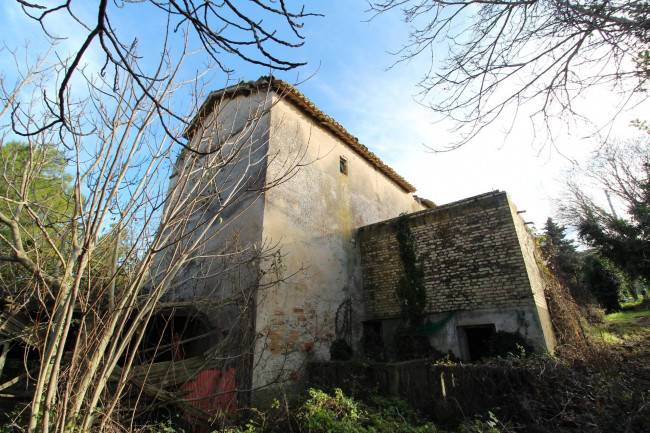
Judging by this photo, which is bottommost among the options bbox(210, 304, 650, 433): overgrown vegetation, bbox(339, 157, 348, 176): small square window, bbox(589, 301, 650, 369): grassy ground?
bbox(210, 304, 650, 433): overgrown vegetation

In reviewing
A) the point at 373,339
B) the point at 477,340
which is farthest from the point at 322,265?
the point at 477,340

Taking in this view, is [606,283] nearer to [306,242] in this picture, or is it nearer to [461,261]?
[461,261]

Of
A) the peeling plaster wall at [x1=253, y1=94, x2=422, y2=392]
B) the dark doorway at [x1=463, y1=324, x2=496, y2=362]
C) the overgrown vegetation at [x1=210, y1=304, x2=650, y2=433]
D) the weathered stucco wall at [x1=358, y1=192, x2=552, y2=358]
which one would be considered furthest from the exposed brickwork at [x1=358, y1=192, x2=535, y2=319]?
the overgrown vegetation at [x1=210, y1=304, x2=650, y2=433]

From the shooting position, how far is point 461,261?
328 inches

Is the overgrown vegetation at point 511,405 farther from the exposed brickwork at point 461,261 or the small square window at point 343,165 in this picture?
the small square window at point 343,165

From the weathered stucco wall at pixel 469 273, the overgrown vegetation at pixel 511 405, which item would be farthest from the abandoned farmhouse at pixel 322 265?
the overgrown vegetation at pixel 511 405

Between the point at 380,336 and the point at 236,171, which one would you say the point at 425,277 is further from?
the point at 236,171

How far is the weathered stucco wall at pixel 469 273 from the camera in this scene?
24.2ft

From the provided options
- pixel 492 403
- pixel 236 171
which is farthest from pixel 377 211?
pixel 492 403

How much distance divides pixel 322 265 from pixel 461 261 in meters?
3.72

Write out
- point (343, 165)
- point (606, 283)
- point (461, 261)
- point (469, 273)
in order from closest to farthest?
point (469, 273), point (461, 261), point (343, 165), point (606, 283)

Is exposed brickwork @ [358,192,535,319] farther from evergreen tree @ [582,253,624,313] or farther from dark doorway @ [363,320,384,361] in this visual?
evergreen tree @ [582,253,624,313]

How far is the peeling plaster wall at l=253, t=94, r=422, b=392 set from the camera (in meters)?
6.96

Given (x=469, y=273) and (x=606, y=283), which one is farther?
(x=606, y=283)
